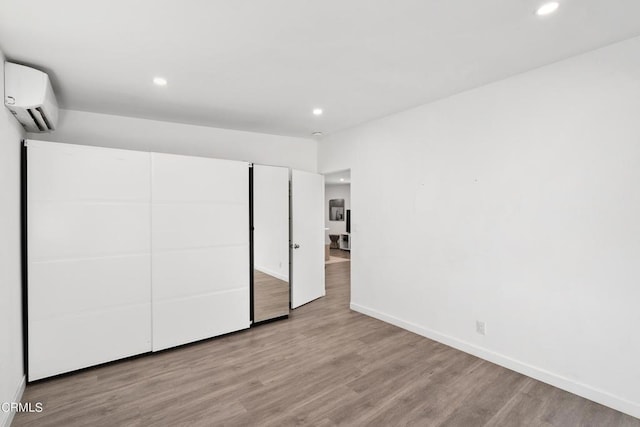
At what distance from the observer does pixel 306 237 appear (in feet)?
16.1

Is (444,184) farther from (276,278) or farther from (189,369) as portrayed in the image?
(189,369)

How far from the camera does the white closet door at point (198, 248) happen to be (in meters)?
3.34

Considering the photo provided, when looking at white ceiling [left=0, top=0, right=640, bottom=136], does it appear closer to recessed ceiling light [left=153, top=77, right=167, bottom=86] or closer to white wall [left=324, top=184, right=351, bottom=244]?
recessed ceiling light [left=153, top=77, right=167, bottom=86]

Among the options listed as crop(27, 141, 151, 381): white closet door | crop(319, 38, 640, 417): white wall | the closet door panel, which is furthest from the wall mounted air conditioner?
crop(319, 38, 640, 417): white wall

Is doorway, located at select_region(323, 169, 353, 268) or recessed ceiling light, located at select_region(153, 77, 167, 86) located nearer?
recessed ceiling light, located at select_region(153, 77, 167, 86)

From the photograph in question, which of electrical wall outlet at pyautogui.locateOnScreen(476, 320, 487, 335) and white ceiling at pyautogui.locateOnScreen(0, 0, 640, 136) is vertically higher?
white ceiling at pyautogui.locateOnScreen(0, 0, 640, 136)

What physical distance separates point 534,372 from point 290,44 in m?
3.47

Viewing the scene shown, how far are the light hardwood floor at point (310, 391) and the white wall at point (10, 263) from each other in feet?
1.04

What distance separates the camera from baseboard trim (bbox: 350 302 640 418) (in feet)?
7.50

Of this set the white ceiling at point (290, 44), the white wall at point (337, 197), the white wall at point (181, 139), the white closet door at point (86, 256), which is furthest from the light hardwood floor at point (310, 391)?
the white wall at point (337, 197)

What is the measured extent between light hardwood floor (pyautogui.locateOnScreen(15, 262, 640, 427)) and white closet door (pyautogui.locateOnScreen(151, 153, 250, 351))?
0.31 metres

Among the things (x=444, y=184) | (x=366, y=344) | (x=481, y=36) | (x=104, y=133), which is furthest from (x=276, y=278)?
(x=481, y=36)

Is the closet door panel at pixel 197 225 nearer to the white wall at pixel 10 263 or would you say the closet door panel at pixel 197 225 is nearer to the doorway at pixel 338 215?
the white wall at pixel 10 263

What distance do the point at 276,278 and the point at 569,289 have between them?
3.29m
